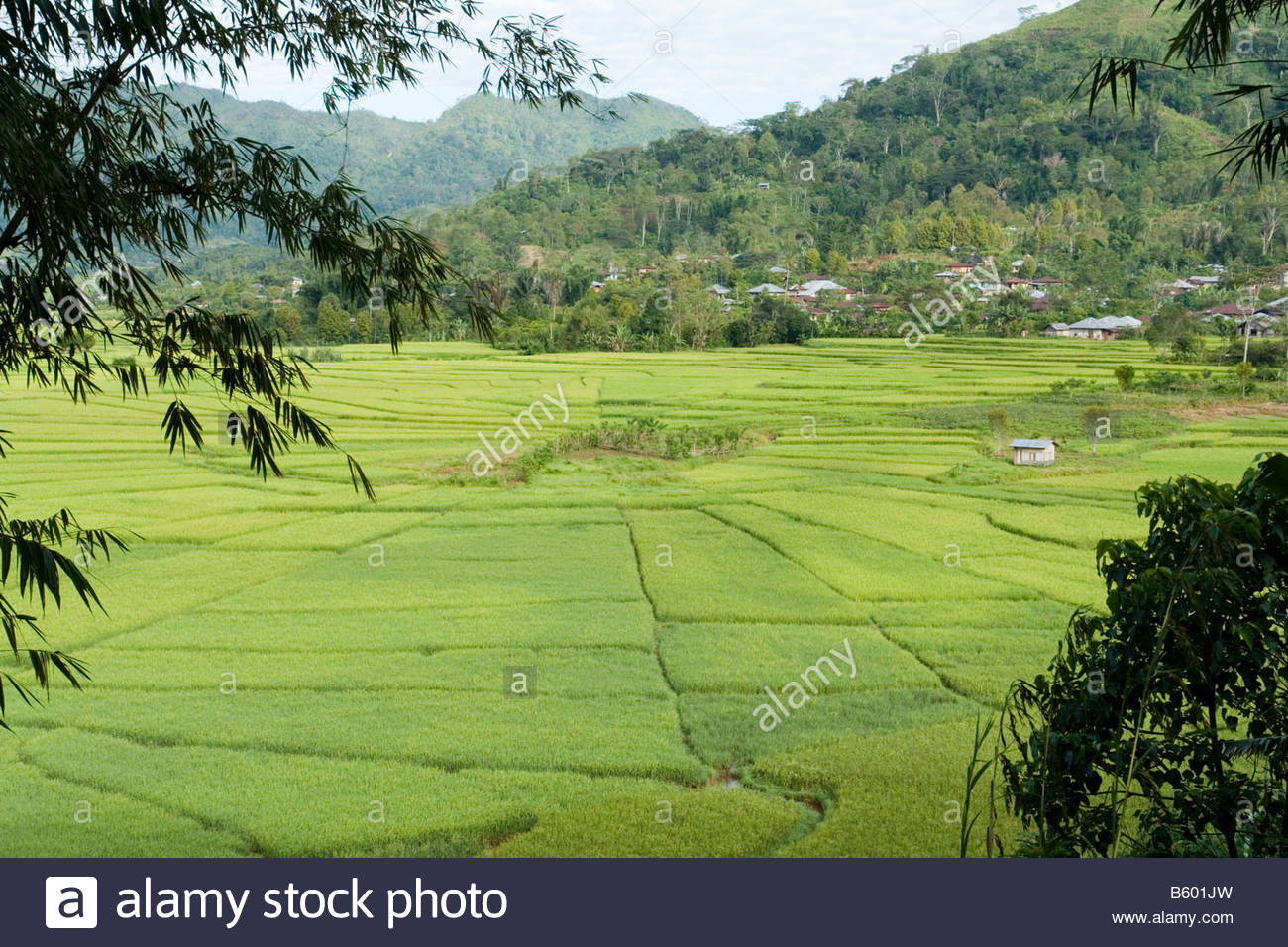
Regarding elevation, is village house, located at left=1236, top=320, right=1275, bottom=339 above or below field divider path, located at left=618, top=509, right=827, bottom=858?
above

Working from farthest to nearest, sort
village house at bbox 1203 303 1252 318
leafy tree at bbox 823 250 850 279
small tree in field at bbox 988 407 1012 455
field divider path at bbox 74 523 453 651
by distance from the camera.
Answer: leafy tree at bbox 823 250 850 279, village house at bbox 1203 303 1252 318, small tree in field at bbox 988 407 1012 455, field divider path at bbox 74 523 453 651

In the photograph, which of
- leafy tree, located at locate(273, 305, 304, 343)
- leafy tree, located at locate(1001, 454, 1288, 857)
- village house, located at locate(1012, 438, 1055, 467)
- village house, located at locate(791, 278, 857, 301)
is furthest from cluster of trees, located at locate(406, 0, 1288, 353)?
leafy tree, located at locate(1001, 454, 1288, 857)

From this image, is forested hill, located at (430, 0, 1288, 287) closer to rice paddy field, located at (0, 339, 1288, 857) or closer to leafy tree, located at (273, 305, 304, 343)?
rice paddy field, located at (0, 339, 1288, 857)

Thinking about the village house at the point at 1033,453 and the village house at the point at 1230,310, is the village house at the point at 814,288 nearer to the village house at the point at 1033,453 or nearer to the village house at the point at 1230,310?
the village house at the point at 1033,453

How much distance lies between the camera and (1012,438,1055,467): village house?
22.6 feet

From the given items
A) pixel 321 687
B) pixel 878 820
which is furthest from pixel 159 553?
pixel 878 820

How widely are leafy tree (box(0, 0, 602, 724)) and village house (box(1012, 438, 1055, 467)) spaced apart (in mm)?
4520

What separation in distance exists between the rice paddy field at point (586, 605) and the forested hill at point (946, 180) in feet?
3.05

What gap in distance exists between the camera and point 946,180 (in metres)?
8.90

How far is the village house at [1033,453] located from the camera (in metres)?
6.90

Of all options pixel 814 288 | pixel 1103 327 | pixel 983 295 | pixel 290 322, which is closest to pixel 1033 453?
pixel 1103 327

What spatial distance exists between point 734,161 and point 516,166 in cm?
192

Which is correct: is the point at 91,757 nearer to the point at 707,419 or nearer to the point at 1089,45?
the point at 707,419

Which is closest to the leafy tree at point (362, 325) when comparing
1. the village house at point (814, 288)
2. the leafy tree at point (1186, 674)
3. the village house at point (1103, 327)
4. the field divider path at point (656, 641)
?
the field divider path at point (656, 641)
